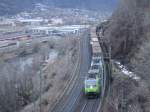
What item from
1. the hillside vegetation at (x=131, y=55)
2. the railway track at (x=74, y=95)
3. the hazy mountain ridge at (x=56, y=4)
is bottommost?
the railway track at (x=74, y=95)

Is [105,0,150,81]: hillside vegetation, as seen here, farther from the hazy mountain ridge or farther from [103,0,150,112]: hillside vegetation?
the hazy mountain ridge

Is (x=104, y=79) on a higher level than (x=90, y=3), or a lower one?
lower

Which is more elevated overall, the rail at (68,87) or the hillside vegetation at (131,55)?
the hillside vegetation at (131,55)

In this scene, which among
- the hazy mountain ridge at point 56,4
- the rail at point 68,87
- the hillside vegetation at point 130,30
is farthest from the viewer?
the hazy mountain ridge at point 56,4

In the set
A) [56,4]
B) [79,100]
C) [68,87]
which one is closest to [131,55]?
[68,87]

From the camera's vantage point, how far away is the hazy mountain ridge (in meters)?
80.4

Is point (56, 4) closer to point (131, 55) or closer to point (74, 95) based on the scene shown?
point (131, 55)

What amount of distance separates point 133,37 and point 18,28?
44.7 m

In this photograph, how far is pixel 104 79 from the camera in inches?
898

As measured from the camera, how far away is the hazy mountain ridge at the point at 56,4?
8044 centimetres

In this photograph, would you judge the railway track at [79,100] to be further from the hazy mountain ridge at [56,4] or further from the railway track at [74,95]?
the hazy mountain ridge at [56,4]

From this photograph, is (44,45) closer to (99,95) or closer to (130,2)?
(130,2)

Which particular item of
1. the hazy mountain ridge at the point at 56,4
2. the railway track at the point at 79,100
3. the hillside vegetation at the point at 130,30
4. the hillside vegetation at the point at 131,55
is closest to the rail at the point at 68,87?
the railway track at the point at 79,100

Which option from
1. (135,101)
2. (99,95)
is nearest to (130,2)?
(99,95)
